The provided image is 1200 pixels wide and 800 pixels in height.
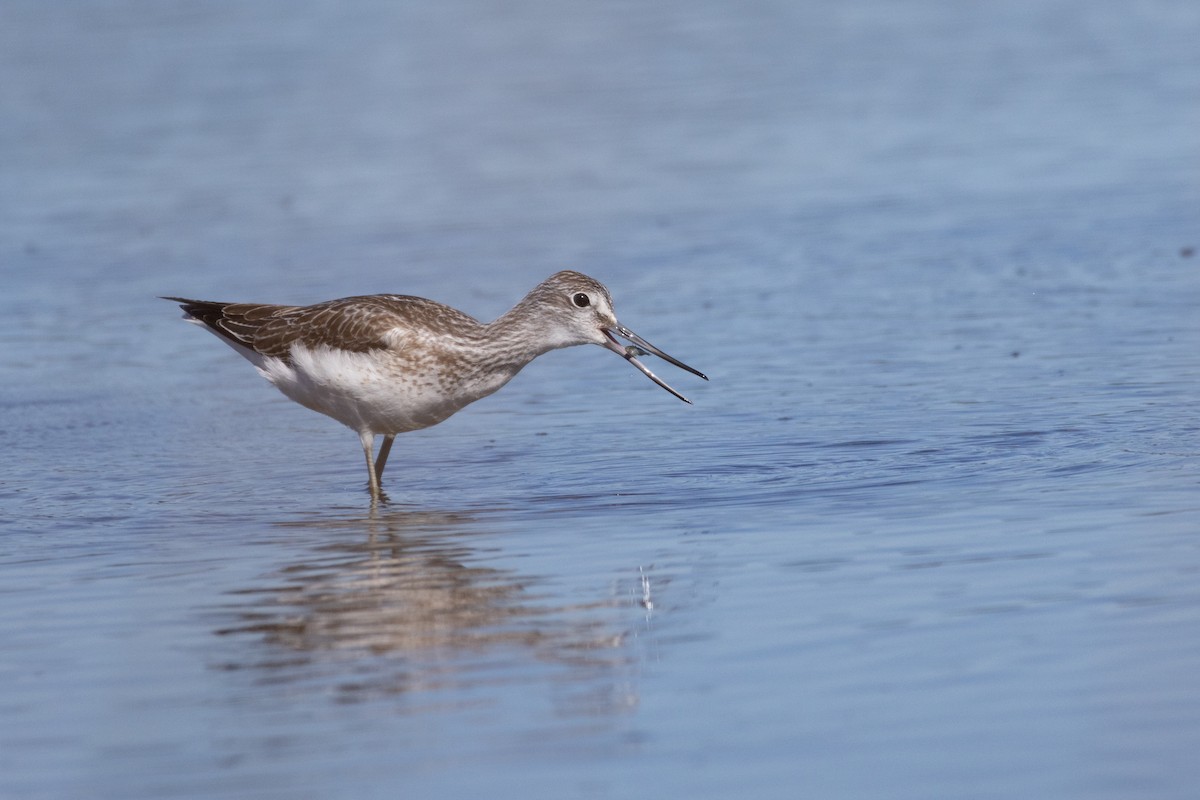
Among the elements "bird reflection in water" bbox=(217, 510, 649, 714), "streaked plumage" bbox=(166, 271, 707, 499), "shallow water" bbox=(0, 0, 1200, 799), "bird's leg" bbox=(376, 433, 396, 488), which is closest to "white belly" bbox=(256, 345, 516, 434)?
"streaked plumage" bbox=(166, 271, 707, 499)

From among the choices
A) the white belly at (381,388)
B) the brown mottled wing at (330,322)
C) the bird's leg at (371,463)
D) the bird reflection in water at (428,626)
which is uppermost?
the brown mottled wing at (330,322)

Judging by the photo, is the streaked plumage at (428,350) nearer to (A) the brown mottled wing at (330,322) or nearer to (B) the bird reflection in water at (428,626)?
(A) the brown mottled wing at (330,322)

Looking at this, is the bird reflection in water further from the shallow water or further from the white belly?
the white belly

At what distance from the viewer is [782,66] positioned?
70.5ft

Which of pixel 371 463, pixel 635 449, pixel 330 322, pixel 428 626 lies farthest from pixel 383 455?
pixel 428 626

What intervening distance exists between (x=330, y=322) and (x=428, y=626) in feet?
9.37

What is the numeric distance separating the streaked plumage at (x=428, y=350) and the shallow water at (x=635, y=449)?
0.44 metres

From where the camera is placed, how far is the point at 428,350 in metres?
8.36

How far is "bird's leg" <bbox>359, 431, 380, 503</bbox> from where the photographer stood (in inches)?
333

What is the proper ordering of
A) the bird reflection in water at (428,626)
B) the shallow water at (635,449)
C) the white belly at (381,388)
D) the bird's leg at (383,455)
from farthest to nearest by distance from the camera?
the bird's leg at (383,455) → the white belly at (381,388) → the bird reflection in water at (428,626) → the shallow water at (635,449)

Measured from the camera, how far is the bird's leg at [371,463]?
8.46 metres

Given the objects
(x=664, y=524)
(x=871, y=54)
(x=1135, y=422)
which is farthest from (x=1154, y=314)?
(x=871, y=54)

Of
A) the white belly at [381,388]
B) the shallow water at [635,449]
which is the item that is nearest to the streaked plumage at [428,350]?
the white belly at [381,388]

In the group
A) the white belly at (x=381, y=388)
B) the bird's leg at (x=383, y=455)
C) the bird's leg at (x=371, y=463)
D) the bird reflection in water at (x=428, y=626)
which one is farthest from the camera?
the bird's leg at (x=383, y=455)
